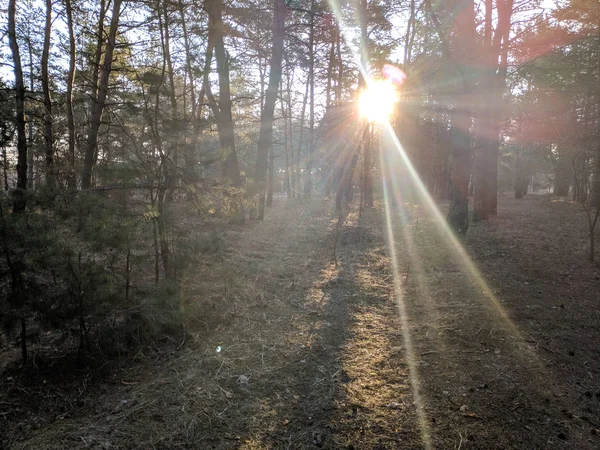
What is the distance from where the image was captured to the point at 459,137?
9141 millimetres

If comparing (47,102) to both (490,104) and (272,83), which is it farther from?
(490,104)

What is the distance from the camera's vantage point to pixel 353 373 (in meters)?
3.35

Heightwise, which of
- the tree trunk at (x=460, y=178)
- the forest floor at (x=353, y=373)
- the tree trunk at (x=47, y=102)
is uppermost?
the tree trunk at (x=47, y=102)

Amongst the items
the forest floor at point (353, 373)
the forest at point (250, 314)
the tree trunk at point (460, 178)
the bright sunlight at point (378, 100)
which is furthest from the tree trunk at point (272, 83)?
the forest floor at point (353, 373)

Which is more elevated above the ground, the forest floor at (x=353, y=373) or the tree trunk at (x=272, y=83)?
the tree trunk at (x=272, y=83)

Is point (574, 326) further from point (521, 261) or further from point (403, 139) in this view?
point (403, 139)

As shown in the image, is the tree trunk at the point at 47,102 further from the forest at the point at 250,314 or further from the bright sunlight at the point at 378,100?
the bright sunlight at the point at 378,100

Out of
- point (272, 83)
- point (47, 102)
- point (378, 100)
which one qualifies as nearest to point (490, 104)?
point (378, 100)

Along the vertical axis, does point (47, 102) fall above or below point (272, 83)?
below

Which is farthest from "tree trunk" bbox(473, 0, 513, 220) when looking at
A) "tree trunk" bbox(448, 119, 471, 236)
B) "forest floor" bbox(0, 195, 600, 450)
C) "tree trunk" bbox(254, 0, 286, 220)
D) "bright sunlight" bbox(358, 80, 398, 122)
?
"tree trunk" bbox(254, 0, 286, 220)

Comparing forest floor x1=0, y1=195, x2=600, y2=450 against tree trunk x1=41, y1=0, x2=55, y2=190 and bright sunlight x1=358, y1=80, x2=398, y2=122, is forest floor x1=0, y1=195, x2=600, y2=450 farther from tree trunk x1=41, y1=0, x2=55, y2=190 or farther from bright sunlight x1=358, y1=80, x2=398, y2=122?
bright sunlight x1=358, y1=80, x2=398, y2=122

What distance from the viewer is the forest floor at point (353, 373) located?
2.52 metres

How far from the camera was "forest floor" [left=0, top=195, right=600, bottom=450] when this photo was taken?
2.52 m

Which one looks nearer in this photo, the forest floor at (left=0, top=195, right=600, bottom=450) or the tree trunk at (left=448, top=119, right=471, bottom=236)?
the forest floor at (left=0, top=195, right=600, bottom=450)
